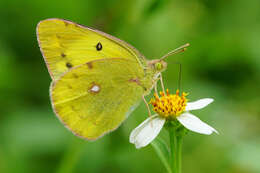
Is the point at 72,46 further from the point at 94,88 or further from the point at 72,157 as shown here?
the point at 72,157

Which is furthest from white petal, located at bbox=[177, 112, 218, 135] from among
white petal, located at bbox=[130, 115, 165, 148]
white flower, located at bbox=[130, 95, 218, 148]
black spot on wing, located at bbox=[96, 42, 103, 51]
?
black spot on wing, located at bbox=[96, 42, 103, 51]

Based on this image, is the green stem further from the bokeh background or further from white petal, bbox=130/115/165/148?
white petal, bbox=130/115/165/148

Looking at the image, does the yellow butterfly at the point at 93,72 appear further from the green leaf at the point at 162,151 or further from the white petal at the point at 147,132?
the green leaf at the point at 162,151

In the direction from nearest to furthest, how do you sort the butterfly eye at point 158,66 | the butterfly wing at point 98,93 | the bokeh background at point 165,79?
1. the butterfly wing at point 98,93
2. the butterfly eye at point 158,66
3. the bokeh background at point 165,79

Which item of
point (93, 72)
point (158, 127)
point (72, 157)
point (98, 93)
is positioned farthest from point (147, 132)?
point (72, 157)

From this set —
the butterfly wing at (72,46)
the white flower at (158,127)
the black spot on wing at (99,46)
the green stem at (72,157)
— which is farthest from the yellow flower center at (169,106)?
the green stem at (72,157)

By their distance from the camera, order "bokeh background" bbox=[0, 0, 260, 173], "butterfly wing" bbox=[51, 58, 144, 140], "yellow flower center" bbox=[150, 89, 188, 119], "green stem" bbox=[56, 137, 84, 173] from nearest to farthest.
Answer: "yellow flower center" bbox=[150, 89, 188, 119] → "butterfly wing" bbox=[51, 58, 144, 140] → "green stem" bbox=[56, 137, 84, 173] → "bokeh background" bbox=[0, 0, 260, 173]
